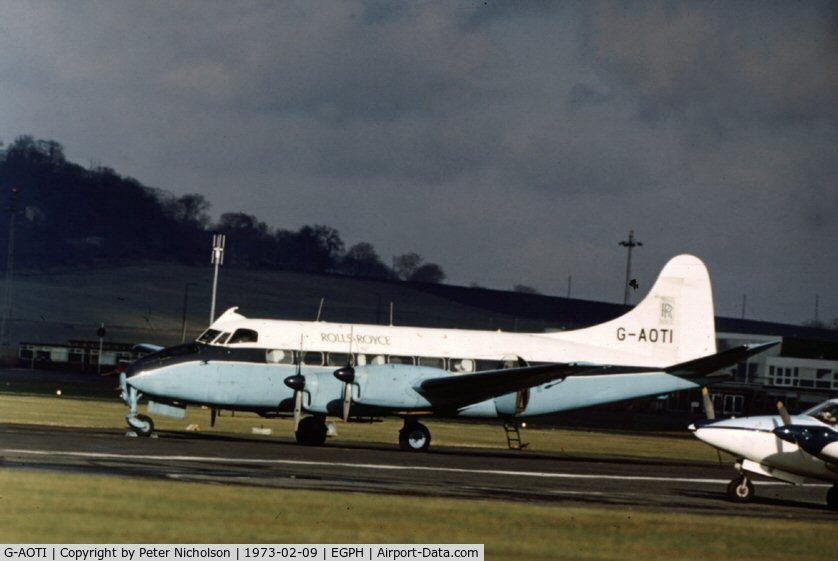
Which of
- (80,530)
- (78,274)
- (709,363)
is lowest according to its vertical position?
(80,530)

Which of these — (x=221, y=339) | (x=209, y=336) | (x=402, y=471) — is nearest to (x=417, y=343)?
(x=221, y=339)

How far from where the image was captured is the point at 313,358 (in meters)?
38.2

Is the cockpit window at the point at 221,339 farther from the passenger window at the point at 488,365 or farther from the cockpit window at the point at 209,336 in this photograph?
the passenger window at the point at 488,365

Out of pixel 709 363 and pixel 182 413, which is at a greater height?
pixel 709 363

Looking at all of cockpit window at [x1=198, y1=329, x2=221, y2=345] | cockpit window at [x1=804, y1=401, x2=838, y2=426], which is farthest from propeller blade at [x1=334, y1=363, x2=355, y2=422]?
cockpit window at [x1=804, y1=401, x2=838, y2=426]

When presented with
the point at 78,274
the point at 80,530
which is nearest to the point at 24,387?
the point at 80,530

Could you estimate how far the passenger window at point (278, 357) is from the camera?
3772 centimetres

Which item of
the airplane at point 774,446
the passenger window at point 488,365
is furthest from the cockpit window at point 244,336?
the airplane at point 774,446

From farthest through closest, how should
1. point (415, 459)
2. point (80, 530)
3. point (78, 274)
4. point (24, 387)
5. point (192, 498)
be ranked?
point (78, 274), point (24, 387), point (415, 459), point (192, 498), point (80, 530)

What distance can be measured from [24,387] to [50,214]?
4300 inches

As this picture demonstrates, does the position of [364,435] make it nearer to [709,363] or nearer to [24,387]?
[709,363]

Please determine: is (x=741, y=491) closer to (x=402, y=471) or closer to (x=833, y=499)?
(x=833, y=499)

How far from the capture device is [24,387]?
7400cm

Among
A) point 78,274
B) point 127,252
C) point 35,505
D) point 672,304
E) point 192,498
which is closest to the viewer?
A: point 35,505
